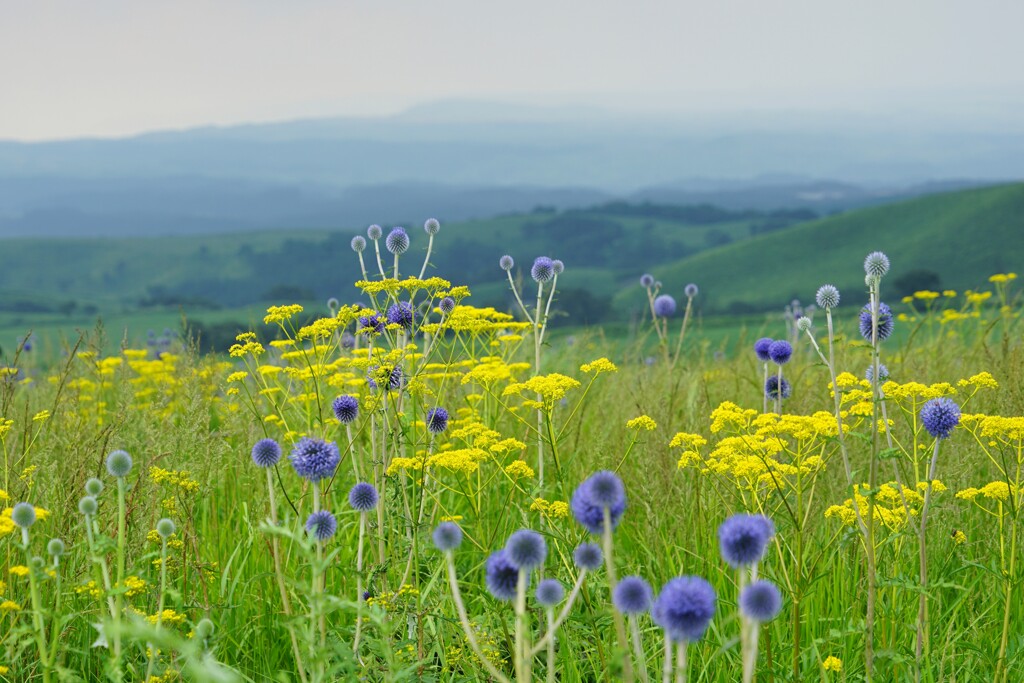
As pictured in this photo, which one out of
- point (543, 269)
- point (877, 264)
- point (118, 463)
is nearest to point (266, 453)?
point (118, 463)

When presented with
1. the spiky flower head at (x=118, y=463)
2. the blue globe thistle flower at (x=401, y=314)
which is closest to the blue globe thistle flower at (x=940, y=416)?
the blue globe thistle flower at (x=401, y=314)

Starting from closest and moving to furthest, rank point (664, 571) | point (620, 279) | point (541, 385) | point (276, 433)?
point (541, 385)
point (664, 571)
point (276, 433)
point (620, 279)

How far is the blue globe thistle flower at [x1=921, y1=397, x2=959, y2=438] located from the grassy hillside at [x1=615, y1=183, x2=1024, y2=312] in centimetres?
3959

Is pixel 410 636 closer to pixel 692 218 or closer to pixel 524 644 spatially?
pixel 524 644

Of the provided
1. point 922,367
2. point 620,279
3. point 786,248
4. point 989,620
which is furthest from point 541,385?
point 620,279

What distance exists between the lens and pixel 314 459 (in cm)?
334

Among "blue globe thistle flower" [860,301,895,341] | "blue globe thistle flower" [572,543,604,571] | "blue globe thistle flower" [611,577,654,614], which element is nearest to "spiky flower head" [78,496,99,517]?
"blue globe thistle flower" [572,543,604,571]

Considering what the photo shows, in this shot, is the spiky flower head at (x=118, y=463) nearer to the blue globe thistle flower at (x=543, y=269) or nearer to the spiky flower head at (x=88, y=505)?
the spiky flower head at (x=88, y=505)

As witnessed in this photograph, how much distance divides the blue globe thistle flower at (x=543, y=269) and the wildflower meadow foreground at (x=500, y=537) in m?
0.03

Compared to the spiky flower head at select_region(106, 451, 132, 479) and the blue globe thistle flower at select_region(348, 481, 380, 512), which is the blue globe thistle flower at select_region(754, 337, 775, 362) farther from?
the spiky flower head at select_region(106, 451, 132, 479)

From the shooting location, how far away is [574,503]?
239 cm

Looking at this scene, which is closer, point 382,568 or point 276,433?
point 382,568

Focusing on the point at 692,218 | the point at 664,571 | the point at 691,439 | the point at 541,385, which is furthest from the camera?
the point at 692,218

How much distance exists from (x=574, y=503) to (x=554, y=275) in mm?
2842
